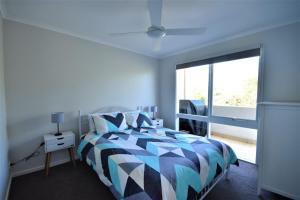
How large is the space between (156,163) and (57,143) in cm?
185

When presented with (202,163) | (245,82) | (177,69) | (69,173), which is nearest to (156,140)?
(202,163)

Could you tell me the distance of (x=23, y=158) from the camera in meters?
2.31

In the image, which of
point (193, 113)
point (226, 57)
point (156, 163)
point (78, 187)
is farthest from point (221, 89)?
point (78, 187)

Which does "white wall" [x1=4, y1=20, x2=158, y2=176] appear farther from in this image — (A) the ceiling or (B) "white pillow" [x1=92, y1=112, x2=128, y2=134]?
(B) "white pillow" [x1=92, y1=112, x2=128, y2=134]

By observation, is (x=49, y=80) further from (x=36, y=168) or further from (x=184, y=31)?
(x=184, y=31)

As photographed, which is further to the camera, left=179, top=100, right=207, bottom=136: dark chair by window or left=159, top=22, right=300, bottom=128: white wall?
left=179, top=100, right=207, bottom=136: dark chair by window

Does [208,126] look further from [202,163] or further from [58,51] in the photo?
[58,51]

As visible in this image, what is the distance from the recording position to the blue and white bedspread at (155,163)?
129 cm

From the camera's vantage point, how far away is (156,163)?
4.92ft

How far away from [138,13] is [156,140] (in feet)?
6.36

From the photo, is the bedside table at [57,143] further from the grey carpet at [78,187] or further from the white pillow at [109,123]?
the white pillow at [109,123]

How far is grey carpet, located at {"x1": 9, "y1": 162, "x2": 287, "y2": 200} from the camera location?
1861mm

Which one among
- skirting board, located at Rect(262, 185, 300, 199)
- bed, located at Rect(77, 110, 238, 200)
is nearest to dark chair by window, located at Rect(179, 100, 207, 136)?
bed, located at Rect(77, 110, 238, 200)

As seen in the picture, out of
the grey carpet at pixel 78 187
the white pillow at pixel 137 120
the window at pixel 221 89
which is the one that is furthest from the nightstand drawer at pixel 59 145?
the window at pixel 221 89
